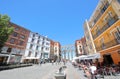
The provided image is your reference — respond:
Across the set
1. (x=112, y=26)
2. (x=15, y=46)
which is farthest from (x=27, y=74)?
(x=15, y=46)

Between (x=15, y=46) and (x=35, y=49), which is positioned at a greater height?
(x=35, y=49)

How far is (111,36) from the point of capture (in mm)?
15523

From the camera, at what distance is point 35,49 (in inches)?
1898

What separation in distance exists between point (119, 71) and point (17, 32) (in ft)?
122

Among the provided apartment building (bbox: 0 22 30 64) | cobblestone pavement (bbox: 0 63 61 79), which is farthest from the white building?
cobblestone pavement (bbox: 0 63 61 79)

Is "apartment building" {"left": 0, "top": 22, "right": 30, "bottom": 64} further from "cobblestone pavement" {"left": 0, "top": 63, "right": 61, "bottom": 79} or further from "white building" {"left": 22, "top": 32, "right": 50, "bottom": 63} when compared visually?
"cobblestone pavement" {"left": 0, "top": 63, "right": 61, "bottom": 79}

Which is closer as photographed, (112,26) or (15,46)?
(112,26)

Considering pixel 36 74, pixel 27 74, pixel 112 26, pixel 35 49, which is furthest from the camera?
pixel 35 49

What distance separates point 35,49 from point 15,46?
1348cm

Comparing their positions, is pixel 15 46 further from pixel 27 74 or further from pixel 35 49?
pixel 27 74

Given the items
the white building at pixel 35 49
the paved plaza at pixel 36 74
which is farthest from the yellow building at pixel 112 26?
the white building at pixel 35 49

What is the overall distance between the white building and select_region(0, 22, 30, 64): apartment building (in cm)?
289

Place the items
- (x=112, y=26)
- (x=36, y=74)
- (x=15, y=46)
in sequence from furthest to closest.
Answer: (x=15, y=46) < (x=112, y=26) < (x=36, y=74)

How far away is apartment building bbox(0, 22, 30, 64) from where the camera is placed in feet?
103
